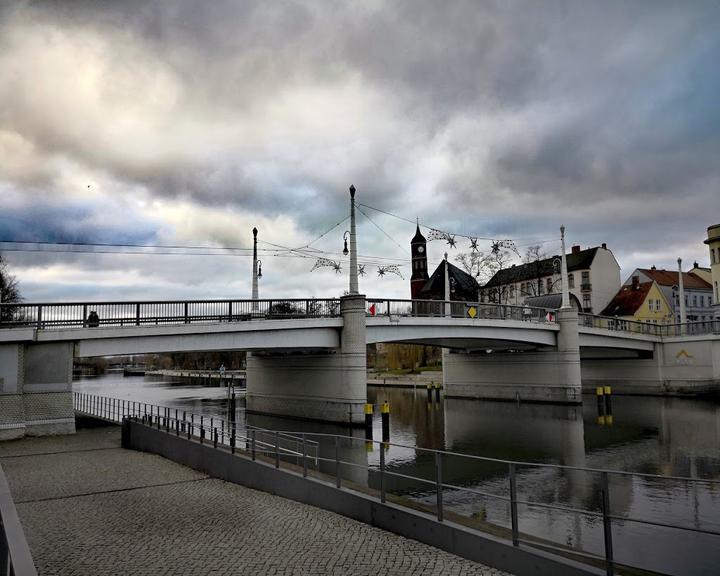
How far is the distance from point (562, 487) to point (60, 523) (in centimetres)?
1019

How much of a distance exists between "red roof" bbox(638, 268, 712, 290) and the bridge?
119ft

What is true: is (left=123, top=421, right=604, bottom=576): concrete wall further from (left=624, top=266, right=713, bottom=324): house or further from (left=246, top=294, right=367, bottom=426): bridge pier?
(left=624, top=266, right=713, bottom=324): house

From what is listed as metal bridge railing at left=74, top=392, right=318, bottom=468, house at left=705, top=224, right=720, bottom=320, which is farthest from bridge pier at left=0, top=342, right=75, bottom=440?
house at left=705, top=224, right=720, bottom=320

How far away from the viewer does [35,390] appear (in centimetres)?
2289

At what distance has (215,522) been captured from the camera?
32.8 feet

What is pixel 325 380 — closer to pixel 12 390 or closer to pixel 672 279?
pixel 12 390

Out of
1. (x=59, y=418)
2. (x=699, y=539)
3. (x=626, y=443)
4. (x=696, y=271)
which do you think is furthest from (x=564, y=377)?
(x=696, y=271)

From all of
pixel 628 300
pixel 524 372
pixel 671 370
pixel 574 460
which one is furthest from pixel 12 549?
pixel 628 300

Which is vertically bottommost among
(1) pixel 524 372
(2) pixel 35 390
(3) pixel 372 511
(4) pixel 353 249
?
(3) pixel 372 511

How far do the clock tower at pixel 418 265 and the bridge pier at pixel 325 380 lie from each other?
78.6m

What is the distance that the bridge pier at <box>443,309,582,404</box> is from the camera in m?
42.2

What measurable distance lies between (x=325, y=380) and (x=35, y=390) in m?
15.1

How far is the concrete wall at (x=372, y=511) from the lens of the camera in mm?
7102

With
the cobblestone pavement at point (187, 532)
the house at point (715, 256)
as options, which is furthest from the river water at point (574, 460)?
the house at point (715, 256)
